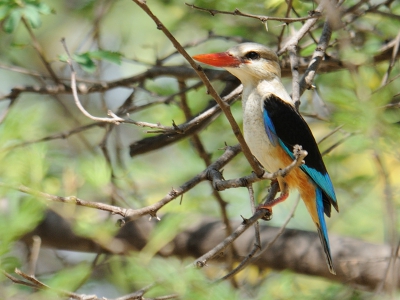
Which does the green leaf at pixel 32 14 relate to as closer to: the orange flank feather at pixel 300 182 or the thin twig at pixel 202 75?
the thin twig at pixel 202 75

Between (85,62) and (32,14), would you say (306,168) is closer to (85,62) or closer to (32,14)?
(85,62)

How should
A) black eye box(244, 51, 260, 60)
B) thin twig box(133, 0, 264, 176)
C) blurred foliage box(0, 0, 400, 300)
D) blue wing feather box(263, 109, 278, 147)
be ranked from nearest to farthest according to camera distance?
thin twig box(133, 0, 264, 176) → blurred foliage box(0, 0, 400, 300) → blue wing feather box(263, 109, 278, 147) → black eye box(244, 51, 260, 60)

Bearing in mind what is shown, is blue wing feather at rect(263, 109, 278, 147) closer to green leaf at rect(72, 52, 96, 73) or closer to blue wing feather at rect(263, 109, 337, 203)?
blue wing feather at rect(263, 109, 337, 203)

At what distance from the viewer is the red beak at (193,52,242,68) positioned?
3266 mm

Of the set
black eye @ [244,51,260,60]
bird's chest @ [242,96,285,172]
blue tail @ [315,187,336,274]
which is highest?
black eye @ [244,51,260,60]

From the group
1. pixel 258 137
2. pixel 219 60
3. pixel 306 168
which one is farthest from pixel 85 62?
pixel 306 168

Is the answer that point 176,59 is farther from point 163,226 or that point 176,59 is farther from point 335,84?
point 163,226

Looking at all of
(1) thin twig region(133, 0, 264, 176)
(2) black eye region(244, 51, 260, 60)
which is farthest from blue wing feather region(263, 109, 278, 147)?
(1) thin twig region(133, 0, 264, 176)

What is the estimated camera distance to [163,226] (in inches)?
123

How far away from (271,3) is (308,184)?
1243 mm

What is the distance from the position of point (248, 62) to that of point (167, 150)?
3.55m

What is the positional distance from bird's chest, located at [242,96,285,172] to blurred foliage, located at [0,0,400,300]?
0.36m

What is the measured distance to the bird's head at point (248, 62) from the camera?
3328mm

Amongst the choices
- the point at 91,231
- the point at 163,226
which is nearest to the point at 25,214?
the point at 91,231
